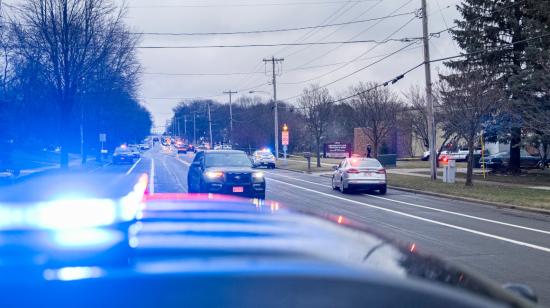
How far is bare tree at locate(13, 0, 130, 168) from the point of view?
38.4 m

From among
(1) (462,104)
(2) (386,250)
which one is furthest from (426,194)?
(2) (386,250)

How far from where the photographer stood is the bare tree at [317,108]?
48.7 m

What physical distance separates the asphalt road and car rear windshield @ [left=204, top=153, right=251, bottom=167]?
2110 mm

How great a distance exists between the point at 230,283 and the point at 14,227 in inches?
34.1

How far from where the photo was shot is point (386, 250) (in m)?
2.33

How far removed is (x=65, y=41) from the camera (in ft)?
127

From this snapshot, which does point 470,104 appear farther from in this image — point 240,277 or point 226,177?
point 240,277

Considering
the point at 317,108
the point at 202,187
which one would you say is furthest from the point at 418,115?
the point at 202,187

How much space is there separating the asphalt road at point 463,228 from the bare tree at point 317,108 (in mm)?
25672

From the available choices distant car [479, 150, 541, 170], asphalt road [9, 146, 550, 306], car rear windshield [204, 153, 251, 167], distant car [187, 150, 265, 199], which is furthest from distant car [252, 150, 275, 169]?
distant car [187, 150, 265, 199]

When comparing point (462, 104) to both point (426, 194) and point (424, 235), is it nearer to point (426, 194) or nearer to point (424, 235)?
point (426, 194)

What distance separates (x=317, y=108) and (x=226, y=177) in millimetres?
31963

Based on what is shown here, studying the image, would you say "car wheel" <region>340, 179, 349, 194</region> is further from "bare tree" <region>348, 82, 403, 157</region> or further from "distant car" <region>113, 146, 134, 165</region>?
"distant car" <region>113, 146, 134, 165</region>

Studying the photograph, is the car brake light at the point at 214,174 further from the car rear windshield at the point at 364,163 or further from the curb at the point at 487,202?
the curb at the point at 487,202
